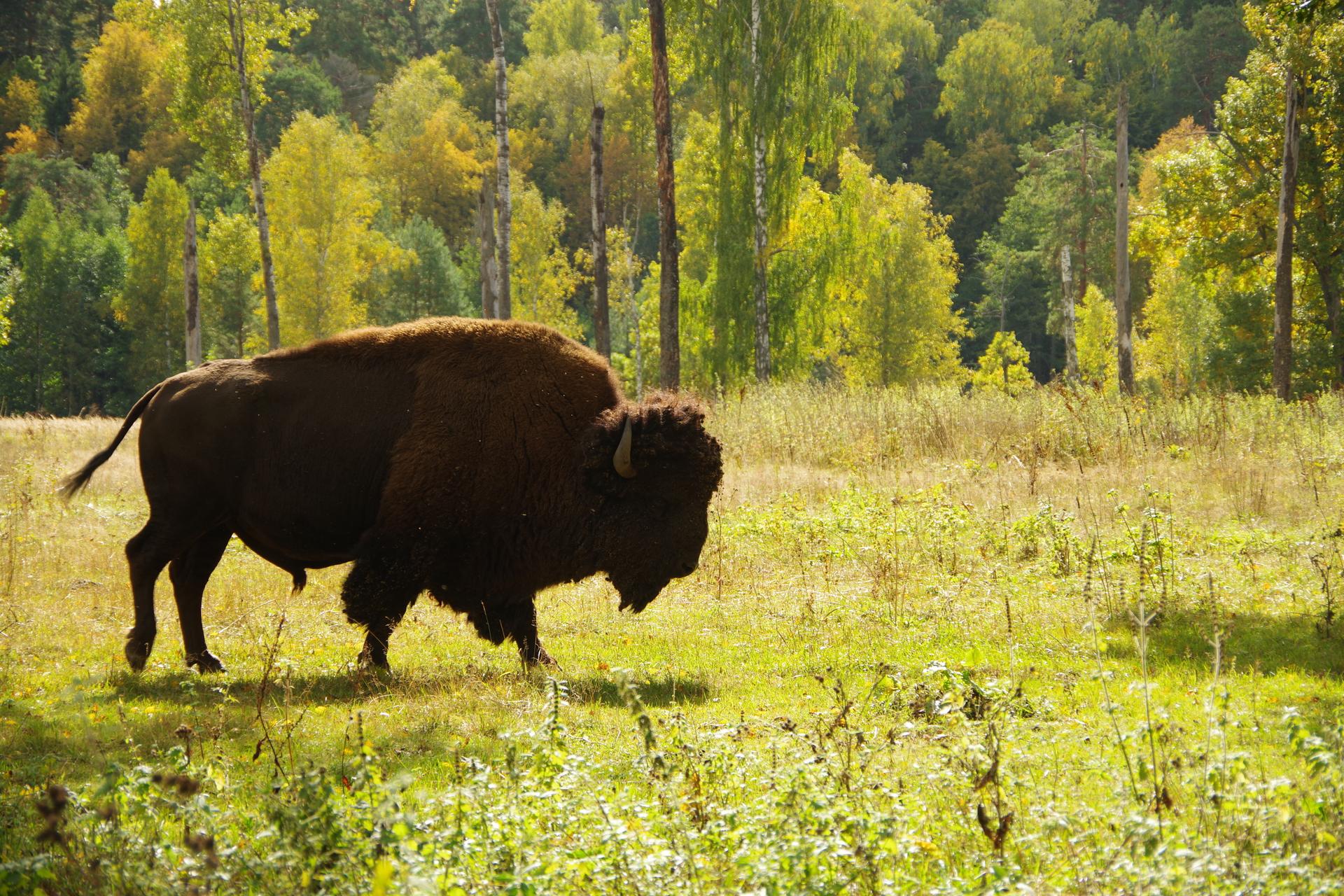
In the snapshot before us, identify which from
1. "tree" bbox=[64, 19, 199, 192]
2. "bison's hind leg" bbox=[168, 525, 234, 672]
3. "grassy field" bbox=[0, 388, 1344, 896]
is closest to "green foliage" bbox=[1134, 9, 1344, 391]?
"grassy field" bbox=[0, 388, 1344, 896]

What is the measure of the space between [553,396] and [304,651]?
288 cm

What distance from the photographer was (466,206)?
69938mm

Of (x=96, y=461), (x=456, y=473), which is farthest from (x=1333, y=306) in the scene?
(x=96, y=461)

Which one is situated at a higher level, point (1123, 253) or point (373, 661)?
point (1123, 253)

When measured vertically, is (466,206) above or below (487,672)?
above

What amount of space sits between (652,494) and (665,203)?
16338 mm

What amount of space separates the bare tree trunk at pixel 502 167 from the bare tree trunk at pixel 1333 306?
24008mm

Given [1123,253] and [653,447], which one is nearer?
[653,447]

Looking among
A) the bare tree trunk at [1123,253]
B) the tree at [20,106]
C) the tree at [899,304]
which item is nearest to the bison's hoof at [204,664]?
the bare tree trunk at [1123,253]

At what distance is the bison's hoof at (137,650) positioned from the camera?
780cm

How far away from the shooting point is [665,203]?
23312 mm

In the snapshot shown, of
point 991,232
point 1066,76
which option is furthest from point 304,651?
point 1066,76

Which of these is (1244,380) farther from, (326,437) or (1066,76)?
(1066,76)

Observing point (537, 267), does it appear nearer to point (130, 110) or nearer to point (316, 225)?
point (316, 225)
